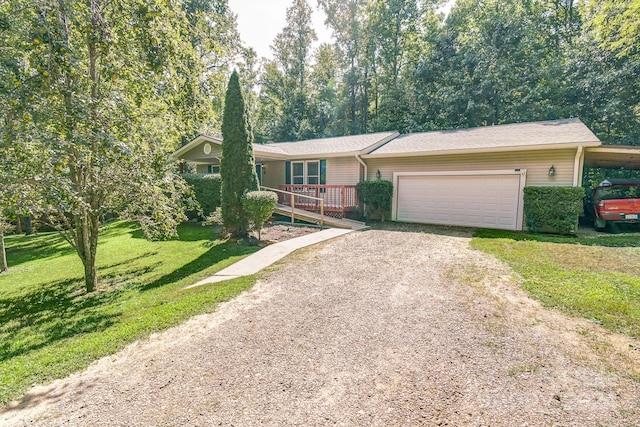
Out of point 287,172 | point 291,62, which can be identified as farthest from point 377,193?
point 291,62

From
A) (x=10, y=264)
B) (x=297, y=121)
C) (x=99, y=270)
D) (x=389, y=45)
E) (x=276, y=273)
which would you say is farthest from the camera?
(x=297, y=121)

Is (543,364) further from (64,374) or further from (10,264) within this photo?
(10,264)

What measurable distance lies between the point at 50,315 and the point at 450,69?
2299cm

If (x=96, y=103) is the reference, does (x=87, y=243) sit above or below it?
below

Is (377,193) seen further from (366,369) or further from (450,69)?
(450,69)

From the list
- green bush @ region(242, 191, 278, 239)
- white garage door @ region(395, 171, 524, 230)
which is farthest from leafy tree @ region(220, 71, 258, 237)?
white garage door @ region(395, 171, 524, 230)

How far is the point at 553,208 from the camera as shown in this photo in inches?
345

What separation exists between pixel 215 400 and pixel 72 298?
17.3 feet

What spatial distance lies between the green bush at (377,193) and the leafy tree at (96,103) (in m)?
6.89

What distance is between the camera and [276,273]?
596cm

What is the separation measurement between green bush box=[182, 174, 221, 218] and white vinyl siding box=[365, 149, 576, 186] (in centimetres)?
709

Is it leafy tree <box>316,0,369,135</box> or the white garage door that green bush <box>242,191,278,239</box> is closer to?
the white garage door

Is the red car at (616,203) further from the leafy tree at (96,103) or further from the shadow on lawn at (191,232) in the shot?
the shadow on lawn at (191,232)

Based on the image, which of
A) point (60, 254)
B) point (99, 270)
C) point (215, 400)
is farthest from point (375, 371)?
point (60, 254)
